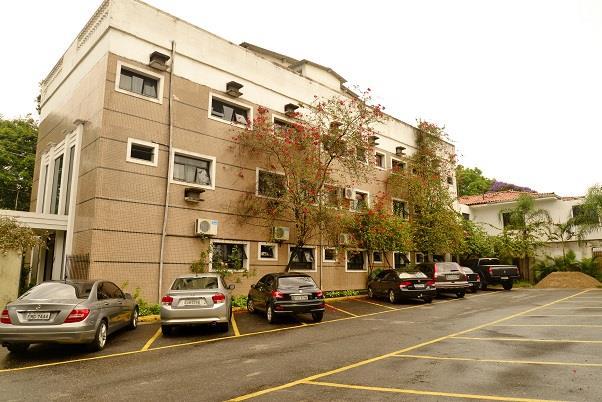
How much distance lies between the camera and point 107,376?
21.9ft

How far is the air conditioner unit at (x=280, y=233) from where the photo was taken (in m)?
18.1

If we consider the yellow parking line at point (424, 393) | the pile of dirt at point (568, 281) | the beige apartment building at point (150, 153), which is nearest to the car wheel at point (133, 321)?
the beige apartment building at point (150, 153)

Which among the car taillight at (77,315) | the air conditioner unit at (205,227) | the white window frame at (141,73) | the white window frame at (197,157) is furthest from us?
the air conditioner unit at (205,227)

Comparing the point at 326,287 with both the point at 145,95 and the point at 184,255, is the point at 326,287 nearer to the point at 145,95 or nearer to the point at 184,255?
the point at 184,255

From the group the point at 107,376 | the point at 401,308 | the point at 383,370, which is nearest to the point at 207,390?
the point at 107,376

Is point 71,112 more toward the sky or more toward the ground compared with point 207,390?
more toward the sky

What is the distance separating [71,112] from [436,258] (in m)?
24.1

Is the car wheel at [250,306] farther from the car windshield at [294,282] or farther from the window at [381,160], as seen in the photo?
the window at [381,160]

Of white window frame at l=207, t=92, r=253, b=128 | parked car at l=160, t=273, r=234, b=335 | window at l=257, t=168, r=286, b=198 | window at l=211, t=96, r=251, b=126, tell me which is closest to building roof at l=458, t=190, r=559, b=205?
window at l=257, t=168, r=286, b=198

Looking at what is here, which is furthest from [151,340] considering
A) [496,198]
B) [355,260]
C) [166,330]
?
[496,198]

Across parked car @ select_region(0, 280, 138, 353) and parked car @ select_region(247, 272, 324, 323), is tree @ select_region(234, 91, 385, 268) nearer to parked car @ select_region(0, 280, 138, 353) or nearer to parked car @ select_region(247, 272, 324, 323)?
parked car @ select_region(247, 272, 324, 323)

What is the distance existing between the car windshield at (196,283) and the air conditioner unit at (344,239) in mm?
10022

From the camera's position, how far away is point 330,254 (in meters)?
21.1

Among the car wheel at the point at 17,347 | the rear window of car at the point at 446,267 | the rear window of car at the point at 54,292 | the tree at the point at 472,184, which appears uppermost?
the tree at the point at 472,184
